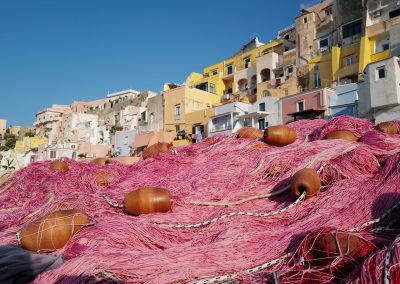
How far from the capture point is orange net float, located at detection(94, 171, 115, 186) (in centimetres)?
712

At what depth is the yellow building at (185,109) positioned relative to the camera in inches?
1597

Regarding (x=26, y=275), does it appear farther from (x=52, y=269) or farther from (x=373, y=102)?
(x=373, y=102)

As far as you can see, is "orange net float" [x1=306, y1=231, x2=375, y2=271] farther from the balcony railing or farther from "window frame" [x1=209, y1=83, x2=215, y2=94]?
"window frame" [x1=209, y1=83, x2=215, y2=94]

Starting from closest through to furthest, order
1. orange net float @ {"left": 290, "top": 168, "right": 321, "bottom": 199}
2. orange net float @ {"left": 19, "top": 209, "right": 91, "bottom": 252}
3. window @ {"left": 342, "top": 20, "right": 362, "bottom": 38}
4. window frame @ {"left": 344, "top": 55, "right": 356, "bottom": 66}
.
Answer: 1. orange net float @ {"left": 19, "top": 209, "right": 91, "bottom": 252}
2. orange net float @ {"left": 290, "top": 168, "right": 321, "bottom": 199}
3. window frame @ {"left": 344, "top": 55, "right": 356, "bottom": 66}
4. window @ {"left": 342, "top": 20, "right": 362, "bottom": 38}

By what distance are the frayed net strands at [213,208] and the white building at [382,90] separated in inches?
723

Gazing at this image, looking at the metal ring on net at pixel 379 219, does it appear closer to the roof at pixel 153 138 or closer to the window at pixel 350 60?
the window at pixel 350 60

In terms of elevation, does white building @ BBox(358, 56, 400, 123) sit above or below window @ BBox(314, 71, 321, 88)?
below

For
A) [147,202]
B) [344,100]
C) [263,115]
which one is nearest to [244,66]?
[263,115]

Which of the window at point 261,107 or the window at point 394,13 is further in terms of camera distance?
the window at point 261,107

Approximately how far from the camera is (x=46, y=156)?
5022 cm

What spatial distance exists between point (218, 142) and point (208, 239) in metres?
4.49

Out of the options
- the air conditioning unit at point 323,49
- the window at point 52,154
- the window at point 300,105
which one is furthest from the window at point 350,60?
the window at point 52,154

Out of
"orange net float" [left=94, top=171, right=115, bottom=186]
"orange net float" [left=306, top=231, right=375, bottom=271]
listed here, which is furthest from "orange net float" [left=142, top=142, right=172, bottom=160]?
"orange net float" [left=306, top=231, right=375, bottom=271]

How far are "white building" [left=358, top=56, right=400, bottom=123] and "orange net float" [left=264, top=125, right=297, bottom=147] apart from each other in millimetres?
19014
